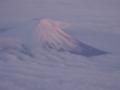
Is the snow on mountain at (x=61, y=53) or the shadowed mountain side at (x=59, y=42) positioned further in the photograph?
the shadowed mountain side at (x=59, y=42)

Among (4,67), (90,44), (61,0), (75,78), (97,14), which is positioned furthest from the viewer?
(61,0)

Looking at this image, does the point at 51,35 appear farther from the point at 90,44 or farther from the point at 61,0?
the point at 61,0

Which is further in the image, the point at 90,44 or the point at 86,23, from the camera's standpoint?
the point at 86,23

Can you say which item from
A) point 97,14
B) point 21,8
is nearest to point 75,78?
point 97,14

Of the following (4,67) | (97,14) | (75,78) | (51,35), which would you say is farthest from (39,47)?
(97,14)

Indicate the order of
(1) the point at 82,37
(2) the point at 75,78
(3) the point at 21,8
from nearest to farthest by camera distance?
(2) the point at 75,78
(1) the point at 82,37
(3) the point at 21,8

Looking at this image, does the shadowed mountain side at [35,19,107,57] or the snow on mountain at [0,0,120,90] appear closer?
the snow on mountain at [0,0,120,90]

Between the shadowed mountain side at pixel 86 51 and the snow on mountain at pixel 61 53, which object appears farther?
the shadowed mountain side at pixel 86 51

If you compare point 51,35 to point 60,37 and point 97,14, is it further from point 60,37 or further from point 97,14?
point 97,14

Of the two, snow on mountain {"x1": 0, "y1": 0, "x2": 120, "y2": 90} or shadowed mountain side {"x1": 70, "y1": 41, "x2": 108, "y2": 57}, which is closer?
snow on mountain {"x1": 0, "y1": 0, "x2": 120, "y2": 90}

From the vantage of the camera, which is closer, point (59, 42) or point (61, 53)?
point (61, 53)
